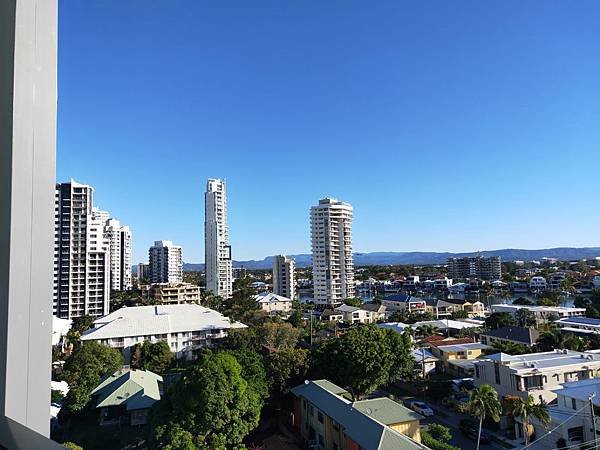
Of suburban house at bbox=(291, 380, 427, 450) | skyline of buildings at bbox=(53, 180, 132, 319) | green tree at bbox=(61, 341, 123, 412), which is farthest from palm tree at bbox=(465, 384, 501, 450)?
skyline of buildings at bbox=(53, 180, 132, 319)

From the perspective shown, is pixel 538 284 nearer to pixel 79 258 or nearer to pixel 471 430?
pixel 471 430

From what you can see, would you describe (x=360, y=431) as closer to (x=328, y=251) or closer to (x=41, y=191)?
(x=41, y=191)

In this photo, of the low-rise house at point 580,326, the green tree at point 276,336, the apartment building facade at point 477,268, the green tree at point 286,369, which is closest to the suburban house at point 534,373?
the green tree at point 286,369

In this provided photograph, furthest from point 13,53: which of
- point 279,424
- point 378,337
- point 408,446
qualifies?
point 279,424

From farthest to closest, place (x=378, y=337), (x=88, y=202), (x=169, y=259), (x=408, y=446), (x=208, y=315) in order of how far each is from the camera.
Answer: (x=169, y=259) < (x=88, y=202) < (x=208, y=315) < (x=378, y=337) < (x=408, y=446)

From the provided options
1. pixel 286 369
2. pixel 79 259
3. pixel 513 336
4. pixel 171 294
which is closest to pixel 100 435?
pixel 286 369

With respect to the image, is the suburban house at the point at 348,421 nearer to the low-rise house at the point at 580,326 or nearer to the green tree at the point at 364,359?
the green tree at the point at 364,359

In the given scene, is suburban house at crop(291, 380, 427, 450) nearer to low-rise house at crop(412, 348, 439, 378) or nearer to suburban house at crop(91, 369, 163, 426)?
suburban house at crop(91, 369, 163, 426)
